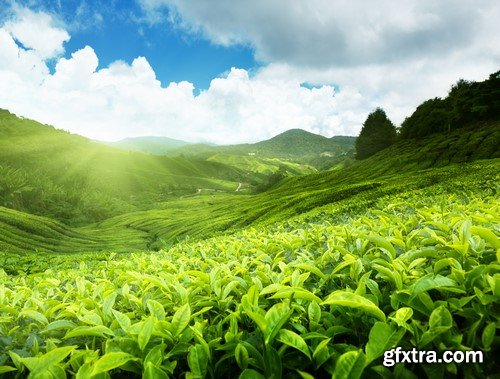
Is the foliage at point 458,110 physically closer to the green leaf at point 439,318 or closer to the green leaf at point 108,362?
the green leaf at point 439,318

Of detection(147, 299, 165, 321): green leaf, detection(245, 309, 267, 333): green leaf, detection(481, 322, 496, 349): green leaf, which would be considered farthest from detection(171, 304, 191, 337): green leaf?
detection(481, 322, 496, 349): green leaf

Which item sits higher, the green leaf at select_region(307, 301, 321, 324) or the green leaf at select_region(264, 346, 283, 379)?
the green leaf at select_region(307, 301, 321, 324)

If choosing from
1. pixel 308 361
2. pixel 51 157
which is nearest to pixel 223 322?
pixel 308 361

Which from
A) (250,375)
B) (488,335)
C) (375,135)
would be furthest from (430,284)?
(375,135)

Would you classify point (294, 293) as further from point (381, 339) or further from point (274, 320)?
point (381, 339)

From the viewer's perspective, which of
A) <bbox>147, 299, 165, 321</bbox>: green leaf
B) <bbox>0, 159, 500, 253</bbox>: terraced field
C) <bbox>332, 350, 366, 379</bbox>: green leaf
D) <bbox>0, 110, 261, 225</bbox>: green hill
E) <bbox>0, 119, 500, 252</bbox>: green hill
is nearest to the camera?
<bbox>332, 350, 366, 379</bbox>: green leaf

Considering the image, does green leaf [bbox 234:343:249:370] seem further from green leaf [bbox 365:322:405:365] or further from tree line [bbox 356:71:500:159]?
tree line [bbox 356:71:500:159]

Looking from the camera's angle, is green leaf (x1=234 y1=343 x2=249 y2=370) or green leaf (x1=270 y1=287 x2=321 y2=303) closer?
green leaf (x1=234 y1=343 x2=249 y2=370)

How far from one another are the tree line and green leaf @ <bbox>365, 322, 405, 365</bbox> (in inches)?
3893

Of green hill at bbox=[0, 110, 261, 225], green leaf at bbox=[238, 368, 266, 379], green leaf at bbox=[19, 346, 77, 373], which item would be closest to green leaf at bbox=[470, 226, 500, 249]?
green leaf at bbox=[238, 368, 266, 379]

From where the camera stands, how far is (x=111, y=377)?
2.69 m

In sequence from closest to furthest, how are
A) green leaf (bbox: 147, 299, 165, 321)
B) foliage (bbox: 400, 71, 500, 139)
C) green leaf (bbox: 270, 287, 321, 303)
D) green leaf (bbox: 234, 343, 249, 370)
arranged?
green leaf (bbox: 234, 343, 249, 370) → green leaf (bbox: 270, 287, 321, 303) → green leaf (bbox: 147, 299, 165, 321) → foliage (bbox: 400, 71, 500, 139)

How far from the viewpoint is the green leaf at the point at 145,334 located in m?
2.54

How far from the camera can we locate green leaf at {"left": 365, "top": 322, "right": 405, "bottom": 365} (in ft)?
7.18
